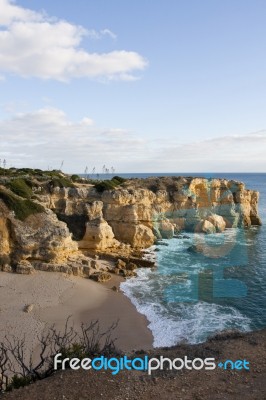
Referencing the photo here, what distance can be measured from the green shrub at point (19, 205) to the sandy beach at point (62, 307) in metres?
5.82

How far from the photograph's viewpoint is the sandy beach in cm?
2025

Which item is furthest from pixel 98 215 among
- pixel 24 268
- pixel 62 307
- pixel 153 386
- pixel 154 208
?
pixel 153 386

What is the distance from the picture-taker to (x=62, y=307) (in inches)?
949

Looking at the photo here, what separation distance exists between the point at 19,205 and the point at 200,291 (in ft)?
58.7

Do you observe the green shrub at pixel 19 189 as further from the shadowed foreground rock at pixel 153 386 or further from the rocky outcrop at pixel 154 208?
the shadowed foreground rock at pixel 153 386

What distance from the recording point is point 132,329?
21328mm

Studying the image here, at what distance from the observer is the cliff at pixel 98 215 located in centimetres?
3038

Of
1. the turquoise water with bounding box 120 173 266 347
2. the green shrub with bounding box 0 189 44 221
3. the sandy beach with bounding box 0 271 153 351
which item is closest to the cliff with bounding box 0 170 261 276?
the green shrub with bounding box 0 189 44 221

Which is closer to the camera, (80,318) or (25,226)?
(80,318)

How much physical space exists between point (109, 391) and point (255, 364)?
Result: 19.3ft

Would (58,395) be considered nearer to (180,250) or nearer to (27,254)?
(27,254)

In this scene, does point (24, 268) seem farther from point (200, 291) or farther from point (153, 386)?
point (153, 386)

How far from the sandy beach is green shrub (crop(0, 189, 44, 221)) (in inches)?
229

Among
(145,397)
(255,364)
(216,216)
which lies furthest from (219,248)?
(145,397)
